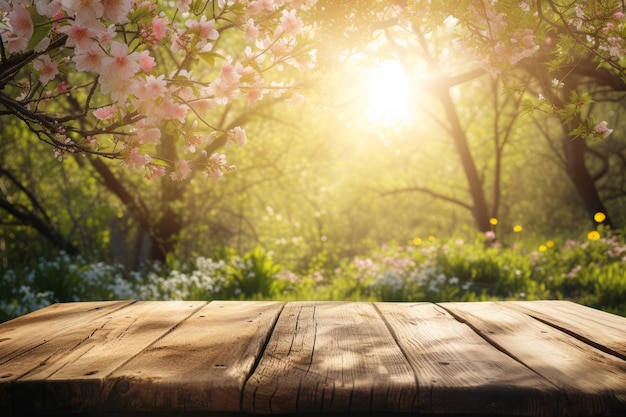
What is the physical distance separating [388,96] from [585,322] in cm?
743

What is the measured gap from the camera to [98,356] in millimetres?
1735

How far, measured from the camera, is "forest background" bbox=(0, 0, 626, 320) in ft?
8.99

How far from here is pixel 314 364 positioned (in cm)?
164

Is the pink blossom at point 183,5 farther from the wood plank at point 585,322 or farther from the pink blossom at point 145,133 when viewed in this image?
the wood plank at point 585,322

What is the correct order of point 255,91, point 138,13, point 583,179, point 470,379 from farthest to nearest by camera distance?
point 583,179
point 255,91
point 138,13
point 470,379

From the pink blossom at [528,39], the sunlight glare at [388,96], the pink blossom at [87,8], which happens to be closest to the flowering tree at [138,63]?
the pink blossom at [87,8]

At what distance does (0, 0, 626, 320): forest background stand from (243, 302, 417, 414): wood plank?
0.94 metres

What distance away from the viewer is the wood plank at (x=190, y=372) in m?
1.43

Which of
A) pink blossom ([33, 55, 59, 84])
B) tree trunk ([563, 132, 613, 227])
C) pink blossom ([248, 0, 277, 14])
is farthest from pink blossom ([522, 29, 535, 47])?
tree trunk ([563, 132, 613, 227])

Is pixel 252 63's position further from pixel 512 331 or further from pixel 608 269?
pixel 608 269

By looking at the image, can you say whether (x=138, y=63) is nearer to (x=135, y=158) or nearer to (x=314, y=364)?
(x=135, y=158)

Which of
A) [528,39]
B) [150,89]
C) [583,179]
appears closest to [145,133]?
[150,89]

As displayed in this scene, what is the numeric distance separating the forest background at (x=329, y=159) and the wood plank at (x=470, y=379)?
47.1 inches

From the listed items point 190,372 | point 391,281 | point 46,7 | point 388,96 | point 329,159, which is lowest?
point 391,281
